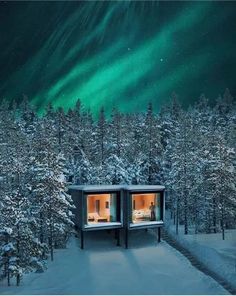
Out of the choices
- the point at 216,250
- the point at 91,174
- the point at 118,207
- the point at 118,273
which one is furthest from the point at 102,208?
the point at 91,174

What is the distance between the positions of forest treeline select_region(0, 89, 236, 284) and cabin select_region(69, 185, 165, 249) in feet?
4.49

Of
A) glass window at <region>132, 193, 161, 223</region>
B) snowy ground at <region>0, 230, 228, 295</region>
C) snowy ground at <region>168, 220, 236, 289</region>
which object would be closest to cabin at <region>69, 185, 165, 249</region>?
glass window at <region>132, 193, 161, 223</region>

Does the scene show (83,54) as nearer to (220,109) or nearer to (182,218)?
(182,218)

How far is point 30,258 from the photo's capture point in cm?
2028

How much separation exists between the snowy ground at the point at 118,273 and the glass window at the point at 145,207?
203 centimetres

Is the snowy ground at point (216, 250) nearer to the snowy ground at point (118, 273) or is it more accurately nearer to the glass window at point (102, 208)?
the snowy ground at point (118, 273)

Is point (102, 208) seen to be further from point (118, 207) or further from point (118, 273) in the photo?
point (118, 273)

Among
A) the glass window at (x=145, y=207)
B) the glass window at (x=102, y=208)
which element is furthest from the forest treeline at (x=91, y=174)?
the glass window at (x=145, y=207)

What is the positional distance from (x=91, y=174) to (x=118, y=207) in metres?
17.2

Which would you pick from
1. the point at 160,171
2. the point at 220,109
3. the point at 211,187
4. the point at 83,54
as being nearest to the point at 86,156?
the point at 160,171

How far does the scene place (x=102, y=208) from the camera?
94.3ft

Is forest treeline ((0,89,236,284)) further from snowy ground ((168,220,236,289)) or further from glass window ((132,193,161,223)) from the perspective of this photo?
glass window ((132,193,161,223))

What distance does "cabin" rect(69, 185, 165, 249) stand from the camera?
2794 centimetres

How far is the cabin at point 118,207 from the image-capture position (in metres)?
27.9
